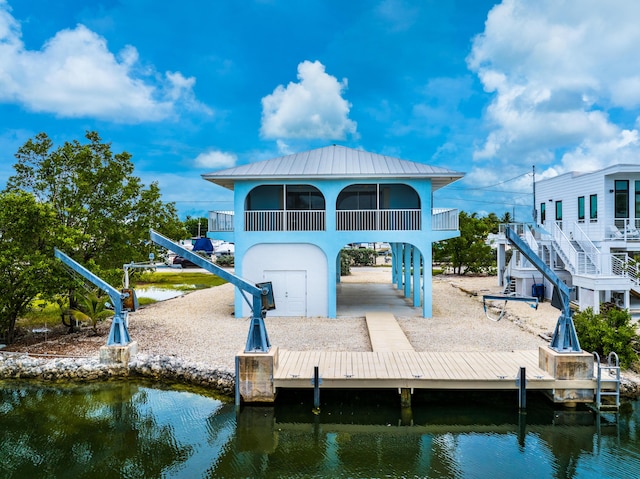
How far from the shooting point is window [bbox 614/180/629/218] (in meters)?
20.5

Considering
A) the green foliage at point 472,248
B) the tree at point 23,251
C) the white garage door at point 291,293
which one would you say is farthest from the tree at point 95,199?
the green foliage at point 472,248

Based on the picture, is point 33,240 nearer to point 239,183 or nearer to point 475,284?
point 239,183

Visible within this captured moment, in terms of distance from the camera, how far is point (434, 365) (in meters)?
11.2

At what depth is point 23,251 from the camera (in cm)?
1465

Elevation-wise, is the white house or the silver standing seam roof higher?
the silver standing seam roof

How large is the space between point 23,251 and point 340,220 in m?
11.8

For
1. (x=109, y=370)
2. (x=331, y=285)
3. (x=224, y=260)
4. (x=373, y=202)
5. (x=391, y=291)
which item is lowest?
(x=109, y=370)

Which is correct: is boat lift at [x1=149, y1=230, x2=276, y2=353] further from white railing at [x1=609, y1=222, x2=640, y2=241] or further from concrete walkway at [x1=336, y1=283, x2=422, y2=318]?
white railing at [x1=609, y1=222, x2=640, y2=241]

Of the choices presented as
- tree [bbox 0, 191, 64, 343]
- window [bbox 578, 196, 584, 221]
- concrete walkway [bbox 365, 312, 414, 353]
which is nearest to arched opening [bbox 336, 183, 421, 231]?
concrete walkway [bbox 365, 312, 414, 353]

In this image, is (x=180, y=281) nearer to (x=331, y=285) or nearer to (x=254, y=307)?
(x=331, y=285)

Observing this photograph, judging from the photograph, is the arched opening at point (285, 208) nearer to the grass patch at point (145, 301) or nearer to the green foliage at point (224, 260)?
the grass patch at point (145, 301)

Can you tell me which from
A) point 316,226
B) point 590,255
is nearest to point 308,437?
point 316,226

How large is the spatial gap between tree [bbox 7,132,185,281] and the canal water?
21.7 feet

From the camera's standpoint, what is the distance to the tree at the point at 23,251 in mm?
14375
